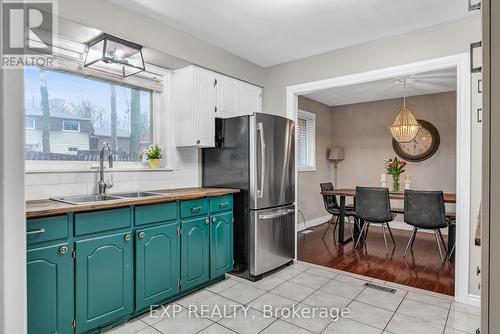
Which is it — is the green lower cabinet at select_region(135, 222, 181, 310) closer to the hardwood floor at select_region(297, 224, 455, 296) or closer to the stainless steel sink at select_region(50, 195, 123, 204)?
the stainless steel sink at select_region(50, 195, 123, 204)

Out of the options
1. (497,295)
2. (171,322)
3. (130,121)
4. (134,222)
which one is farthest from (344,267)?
(130,121)

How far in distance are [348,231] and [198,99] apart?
366 centimetres

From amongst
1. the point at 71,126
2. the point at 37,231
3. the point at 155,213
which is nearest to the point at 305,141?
the point at 155,213

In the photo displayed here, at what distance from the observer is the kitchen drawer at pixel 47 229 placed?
1.65m

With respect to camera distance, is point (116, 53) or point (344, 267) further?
point (344, 267)

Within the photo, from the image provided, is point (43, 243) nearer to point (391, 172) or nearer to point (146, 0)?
point (146, 0)

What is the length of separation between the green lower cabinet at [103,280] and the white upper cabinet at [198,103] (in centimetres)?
130

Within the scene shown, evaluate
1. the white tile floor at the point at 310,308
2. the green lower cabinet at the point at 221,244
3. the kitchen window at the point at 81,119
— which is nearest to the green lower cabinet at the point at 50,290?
the white tile floor at the point at 310,308

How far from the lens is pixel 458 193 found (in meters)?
2.60

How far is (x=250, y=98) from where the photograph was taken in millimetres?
3797

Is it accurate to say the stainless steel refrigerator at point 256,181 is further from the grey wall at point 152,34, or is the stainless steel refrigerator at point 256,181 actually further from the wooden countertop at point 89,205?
the grey wall at point 152,34

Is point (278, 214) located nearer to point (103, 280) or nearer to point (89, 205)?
point (103, 280)

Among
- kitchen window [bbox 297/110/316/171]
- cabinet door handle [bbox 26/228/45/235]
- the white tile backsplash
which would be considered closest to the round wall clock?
kitchen window [bbox 297/110/316/171]

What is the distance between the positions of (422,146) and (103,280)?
5.47 m
